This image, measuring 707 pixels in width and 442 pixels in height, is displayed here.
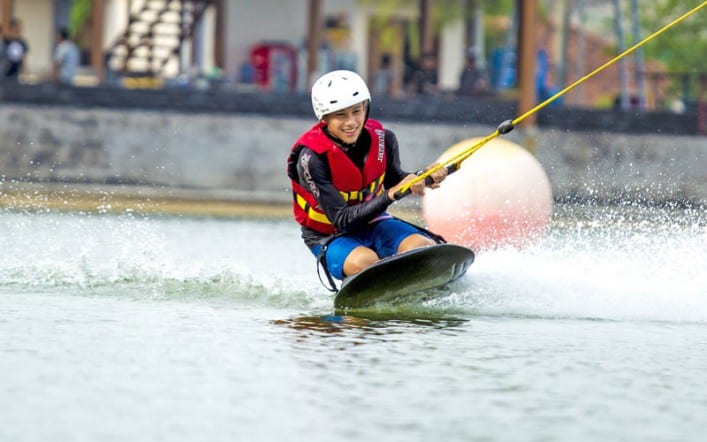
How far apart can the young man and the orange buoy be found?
234cm

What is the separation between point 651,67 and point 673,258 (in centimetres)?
4695

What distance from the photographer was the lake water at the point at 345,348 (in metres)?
6.29

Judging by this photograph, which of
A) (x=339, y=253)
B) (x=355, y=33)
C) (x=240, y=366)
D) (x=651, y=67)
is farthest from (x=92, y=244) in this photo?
(x=651, y=67)

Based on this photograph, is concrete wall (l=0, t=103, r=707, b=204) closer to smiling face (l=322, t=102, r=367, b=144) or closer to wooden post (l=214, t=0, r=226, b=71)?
wooden post (l=214, t=0, r=226, b=71)

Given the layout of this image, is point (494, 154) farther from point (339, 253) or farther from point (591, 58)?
point (591, 58)

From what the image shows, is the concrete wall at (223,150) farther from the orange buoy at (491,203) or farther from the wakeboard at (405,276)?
the wakeboard at (405,276)

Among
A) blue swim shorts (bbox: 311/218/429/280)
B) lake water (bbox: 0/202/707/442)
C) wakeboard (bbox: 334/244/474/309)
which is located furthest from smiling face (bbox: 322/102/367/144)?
lake water (bbox: 0/202/707/442)

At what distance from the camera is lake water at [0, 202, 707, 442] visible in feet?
20.6

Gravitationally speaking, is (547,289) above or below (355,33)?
below

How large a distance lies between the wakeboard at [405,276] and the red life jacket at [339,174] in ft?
1.50

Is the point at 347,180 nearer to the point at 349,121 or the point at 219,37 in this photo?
the point at 349,121

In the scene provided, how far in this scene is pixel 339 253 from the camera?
9.78 metres

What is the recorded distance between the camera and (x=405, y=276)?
9.74m

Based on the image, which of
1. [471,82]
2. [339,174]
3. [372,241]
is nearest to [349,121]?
[339,174]
